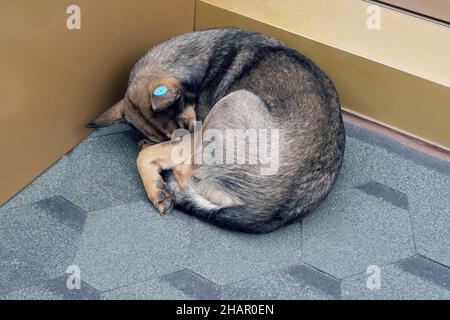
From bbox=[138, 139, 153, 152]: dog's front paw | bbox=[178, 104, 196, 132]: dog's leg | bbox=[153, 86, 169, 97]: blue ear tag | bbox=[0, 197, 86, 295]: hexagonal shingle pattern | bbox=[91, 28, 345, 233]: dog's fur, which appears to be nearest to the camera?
bbox=[0, 197, 86, 295]: hexagonal shingle pattern

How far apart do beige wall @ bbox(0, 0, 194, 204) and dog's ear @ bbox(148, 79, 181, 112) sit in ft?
1.49

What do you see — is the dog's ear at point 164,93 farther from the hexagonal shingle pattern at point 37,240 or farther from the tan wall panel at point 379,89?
the tan wall panel at point 379,89

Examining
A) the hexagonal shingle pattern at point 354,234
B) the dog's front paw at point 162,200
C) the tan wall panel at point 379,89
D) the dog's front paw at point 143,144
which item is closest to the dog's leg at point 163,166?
the dog's front paw at point 162,200

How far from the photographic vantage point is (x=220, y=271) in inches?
112

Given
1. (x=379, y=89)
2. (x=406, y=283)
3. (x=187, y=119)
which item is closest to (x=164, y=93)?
(x=187, y=119)

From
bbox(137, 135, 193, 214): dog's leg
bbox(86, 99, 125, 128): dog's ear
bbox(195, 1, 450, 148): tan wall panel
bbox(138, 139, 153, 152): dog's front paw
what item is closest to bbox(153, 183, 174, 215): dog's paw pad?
bbox(137, 135, 193, 214): dog's leg

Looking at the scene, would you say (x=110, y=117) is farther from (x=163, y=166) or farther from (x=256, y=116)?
(x=256, y=116)

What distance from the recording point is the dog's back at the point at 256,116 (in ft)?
9.41

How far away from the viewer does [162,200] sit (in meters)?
3.12

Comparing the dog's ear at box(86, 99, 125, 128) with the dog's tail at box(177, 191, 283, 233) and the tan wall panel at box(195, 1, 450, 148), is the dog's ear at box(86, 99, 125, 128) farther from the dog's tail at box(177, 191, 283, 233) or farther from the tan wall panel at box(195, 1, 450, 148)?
the tan wall panel at box(195, 1, 450, 148)

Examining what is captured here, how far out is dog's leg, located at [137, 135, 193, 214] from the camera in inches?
123

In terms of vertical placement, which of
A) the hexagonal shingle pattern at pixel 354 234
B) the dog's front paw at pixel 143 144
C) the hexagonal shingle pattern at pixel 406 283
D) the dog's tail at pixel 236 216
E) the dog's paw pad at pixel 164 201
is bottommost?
the hexagonal shingle pattern at pixel 406 283

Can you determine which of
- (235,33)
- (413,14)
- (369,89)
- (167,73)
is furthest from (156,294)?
(413,14)
